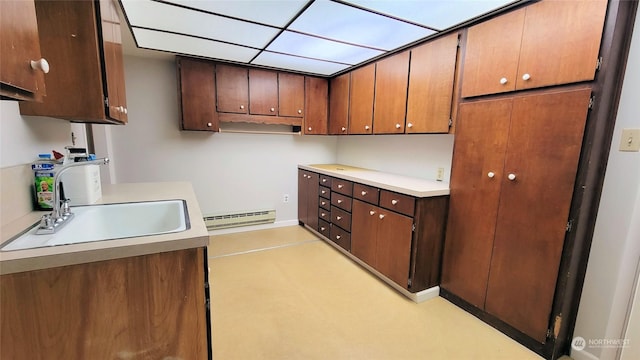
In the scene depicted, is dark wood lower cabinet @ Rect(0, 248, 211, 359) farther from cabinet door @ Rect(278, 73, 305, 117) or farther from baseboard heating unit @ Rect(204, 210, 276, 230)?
cabinet door @ Rect(278, 73, 305, 117)

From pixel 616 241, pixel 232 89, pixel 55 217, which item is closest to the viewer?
pixel 55 217

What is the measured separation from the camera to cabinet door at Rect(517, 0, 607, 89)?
1.35 m

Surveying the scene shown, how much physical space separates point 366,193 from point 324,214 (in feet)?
3.02

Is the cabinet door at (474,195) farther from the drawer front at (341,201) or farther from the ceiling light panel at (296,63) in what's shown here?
the ceiling light panel at (296,63)

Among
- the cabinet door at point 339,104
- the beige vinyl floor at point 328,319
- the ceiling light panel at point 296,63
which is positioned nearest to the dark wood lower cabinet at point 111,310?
the beige vinyl floor at point 328,319

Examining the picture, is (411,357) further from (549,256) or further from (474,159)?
(474,159)

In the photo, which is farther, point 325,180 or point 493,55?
point 325,180

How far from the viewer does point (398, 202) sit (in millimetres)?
2215

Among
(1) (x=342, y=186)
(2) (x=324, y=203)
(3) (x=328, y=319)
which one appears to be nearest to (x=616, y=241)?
(3) (x=328, y=319)

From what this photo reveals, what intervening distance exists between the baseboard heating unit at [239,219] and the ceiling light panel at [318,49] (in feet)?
7.03

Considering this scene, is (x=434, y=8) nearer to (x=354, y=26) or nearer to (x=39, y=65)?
(x=354, y=26)

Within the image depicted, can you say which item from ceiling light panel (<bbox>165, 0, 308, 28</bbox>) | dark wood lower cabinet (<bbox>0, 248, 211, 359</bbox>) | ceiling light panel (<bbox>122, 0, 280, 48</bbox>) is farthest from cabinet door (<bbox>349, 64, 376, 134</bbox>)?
dark wood lower cabinet (<bbox>0, 248, 211, 359</bbox>)

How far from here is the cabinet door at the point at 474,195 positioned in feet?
5.89

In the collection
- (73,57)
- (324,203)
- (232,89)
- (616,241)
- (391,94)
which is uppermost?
(232,89)
